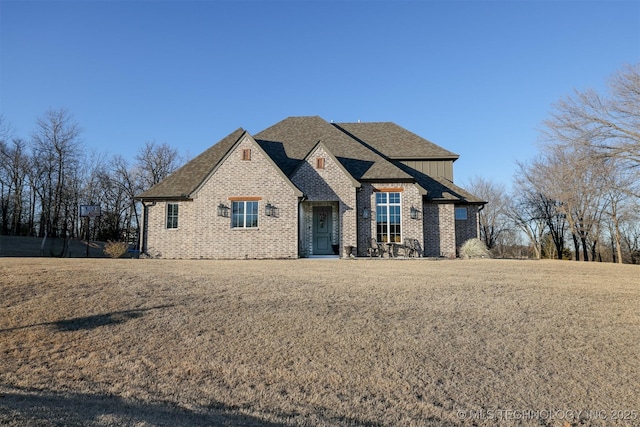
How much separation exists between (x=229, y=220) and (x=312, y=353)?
44.9ft

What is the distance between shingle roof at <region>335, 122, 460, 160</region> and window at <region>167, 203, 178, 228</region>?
12.7 m

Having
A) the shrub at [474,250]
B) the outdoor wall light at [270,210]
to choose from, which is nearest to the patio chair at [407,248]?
the shrub at [474,250]

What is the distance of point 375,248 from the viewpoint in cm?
1878

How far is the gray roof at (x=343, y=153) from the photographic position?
19.6m

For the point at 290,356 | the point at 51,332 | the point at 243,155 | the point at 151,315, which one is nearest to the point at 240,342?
the point at 290,356

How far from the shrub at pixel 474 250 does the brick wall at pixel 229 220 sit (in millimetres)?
8516

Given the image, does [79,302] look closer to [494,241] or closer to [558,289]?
[558,289]

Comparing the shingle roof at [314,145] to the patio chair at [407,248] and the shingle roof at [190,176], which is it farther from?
the patio chair at [407,248]

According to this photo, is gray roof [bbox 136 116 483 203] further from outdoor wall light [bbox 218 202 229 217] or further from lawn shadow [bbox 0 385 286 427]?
lawn shadow [bbox 0 385 286 427]

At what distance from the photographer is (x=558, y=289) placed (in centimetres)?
938

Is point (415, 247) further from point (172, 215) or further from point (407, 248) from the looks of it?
point (172, 215)

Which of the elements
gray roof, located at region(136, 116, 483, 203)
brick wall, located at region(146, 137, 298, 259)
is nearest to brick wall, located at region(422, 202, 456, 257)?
gray roof, located at region(136, 116, 483, 203)

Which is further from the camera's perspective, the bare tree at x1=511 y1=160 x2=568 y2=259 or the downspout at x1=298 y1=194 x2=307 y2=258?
the bare tree at x1=511 y1=160 x2=568 y2=259

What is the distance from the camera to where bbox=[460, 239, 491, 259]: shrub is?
1850cm
